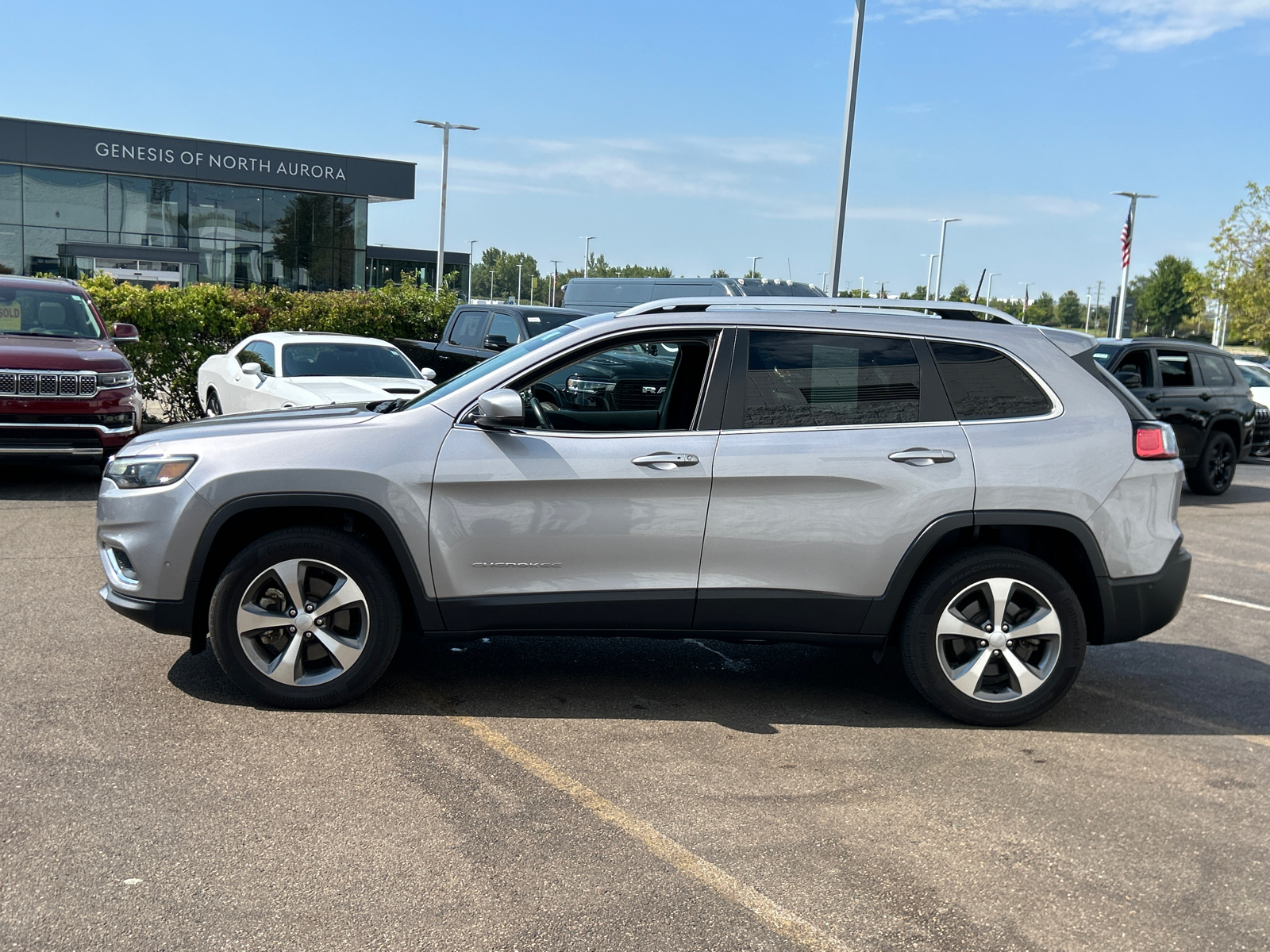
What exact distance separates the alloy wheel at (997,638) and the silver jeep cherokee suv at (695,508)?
0.01m

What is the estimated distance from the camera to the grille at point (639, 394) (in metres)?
5.04

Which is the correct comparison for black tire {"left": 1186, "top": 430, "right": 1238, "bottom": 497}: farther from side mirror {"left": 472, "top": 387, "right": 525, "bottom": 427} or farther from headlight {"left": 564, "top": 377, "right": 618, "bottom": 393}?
side mirror {"left": 472, "top": 387, "right": 525, "bottom": 427}

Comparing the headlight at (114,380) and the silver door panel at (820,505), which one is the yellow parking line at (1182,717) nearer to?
the silver door panel at (820,505)

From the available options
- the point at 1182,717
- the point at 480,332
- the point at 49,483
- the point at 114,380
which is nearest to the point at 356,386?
the point at 114,380

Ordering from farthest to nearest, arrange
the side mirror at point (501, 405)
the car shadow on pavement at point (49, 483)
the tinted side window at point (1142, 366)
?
the tinted side window at point (1142, 366) → the car shadow on pavement at point (49, 483) → the side mirror at point (501, 405)

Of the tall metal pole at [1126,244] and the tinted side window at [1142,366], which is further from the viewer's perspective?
the tall metal pole at [1126,244]

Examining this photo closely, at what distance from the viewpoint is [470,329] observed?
15.8 m

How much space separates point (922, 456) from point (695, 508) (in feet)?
3.28

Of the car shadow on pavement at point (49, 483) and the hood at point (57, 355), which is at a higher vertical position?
the hood at point (57, 355)

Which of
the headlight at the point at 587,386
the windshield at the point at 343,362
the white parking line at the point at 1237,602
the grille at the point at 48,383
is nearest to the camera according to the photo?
the headlight at the point at 587,386

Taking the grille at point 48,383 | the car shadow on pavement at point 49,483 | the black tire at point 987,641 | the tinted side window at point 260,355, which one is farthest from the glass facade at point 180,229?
the black tire at point 987,641

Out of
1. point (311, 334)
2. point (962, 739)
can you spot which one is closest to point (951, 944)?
point (962, 739)

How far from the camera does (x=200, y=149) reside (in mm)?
38844

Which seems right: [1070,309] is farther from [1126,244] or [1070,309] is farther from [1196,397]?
[1196,397]
